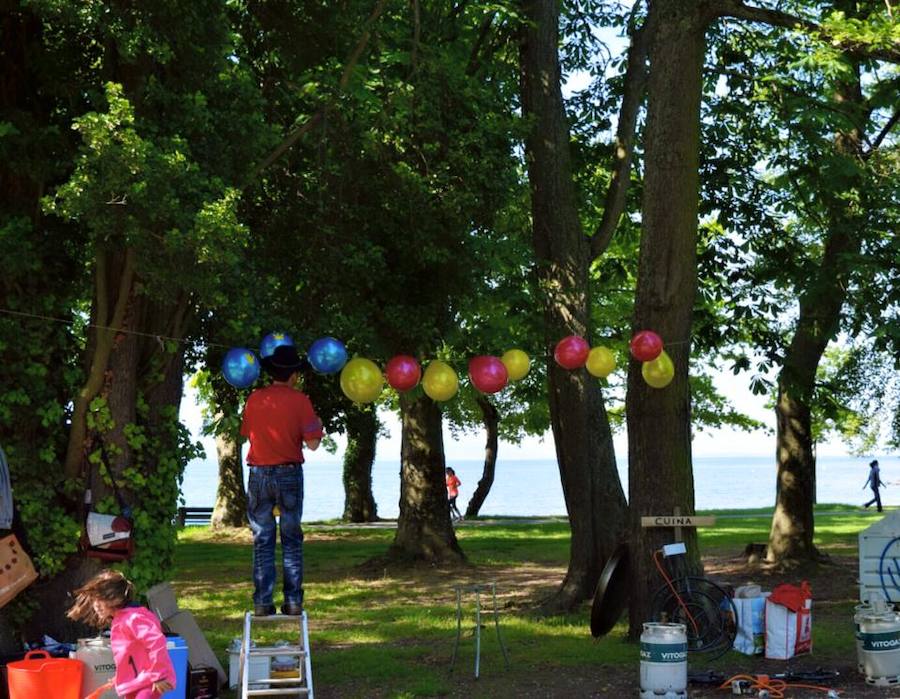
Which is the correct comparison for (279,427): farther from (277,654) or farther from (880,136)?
(880,136)

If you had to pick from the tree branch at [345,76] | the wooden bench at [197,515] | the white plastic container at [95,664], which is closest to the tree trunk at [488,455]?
the wooden bench at [197,515]

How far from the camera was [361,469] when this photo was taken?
112 ft

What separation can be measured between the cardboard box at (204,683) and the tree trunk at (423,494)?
11409mm

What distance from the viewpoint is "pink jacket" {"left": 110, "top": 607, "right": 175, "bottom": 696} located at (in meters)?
6.69

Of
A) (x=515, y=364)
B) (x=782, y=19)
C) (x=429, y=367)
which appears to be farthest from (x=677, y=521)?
(x=782, y=19)

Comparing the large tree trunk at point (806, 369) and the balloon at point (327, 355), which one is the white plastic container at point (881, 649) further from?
the large tree trunk at point (806, 369)

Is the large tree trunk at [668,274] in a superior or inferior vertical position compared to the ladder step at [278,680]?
superior

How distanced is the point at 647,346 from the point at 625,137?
6.01 meters

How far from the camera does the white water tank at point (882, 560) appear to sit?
469 inches

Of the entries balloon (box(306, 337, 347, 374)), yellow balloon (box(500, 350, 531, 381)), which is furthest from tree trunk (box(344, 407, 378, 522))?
balloon (box(306, 337, 347, 374))

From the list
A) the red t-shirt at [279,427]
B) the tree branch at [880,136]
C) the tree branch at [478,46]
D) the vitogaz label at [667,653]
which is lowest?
the vitogaz label at [667,653]

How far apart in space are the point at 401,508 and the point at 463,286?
7.90m

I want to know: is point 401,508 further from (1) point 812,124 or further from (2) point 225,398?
(1) point 812,124

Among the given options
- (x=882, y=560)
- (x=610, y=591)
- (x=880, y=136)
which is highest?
(x=880, y=136)
